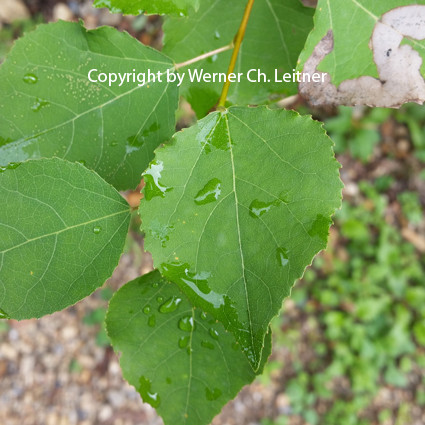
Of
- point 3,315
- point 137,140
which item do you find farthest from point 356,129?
point 3,315

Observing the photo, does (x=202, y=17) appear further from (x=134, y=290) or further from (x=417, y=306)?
(x=417, y=306)

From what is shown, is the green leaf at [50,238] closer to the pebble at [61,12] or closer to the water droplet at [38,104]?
the water droplet at [38,104]

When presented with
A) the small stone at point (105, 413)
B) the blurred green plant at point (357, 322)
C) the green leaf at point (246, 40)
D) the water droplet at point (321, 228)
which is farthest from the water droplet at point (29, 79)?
the small stone at point (105, 413)

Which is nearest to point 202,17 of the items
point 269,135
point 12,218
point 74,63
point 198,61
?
point 198,61

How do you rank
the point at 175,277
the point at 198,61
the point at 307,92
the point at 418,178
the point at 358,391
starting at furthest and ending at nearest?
the point at 418,178 < the point at 358,391 < the point at 198,61 < the point at 307,92 < the point at 175,277

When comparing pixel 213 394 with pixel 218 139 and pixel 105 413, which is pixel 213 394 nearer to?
pixel 218 139

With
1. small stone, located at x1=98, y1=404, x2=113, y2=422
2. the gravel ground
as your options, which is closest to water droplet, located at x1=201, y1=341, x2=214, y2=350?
the gravel ground
